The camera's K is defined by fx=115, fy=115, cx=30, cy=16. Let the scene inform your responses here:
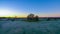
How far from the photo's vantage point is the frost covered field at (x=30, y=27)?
3111mm

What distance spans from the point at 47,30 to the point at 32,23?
17.7 inches

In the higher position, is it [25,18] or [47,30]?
[25,18]

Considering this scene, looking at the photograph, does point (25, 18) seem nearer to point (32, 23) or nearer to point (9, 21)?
point (32, 23)

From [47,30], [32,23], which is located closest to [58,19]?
[47,30]

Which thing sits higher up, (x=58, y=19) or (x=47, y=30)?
(x=58, y=19)

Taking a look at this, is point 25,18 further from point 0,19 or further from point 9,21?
point 0,19

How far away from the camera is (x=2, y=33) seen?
10.2 ft

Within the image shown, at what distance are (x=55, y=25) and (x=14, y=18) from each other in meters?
1.17

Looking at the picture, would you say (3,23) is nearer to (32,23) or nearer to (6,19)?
(6,19)

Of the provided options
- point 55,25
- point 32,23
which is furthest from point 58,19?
point 32,23

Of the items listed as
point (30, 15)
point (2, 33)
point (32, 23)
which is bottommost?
point (2, 33)

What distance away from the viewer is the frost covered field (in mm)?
3111

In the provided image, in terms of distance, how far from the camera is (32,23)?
10.4ft

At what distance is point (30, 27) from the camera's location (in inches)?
124
